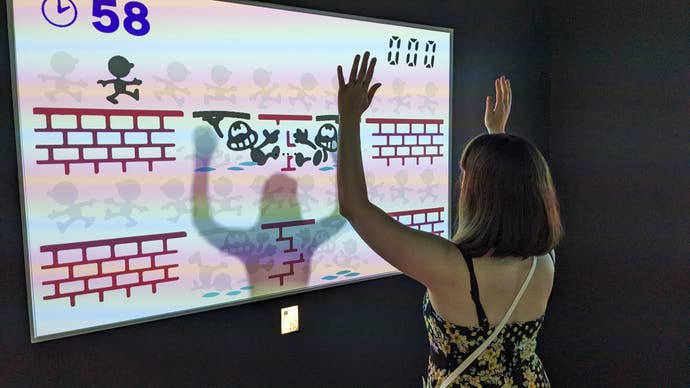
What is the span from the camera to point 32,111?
5.19 feet

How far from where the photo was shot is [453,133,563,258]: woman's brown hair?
3.92 ft

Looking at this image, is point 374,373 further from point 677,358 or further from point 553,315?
point 677,358

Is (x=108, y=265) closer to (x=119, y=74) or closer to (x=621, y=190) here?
(x=119, y=74)

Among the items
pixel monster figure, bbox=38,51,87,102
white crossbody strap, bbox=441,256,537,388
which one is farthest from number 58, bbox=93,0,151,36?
white crossbody strap, bbox=441,256,537,388

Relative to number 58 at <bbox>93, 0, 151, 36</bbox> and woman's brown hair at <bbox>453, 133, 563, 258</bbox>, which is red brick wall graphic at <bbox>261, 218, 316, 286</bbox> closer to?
number 58 at <bbox>93, 0, 151, 36</bbox>

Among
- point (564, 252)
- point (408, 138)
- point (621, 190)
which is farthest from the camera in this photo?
point (564, 252)

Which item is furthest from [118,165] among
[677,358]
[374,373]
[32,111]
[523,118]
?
[677,358]

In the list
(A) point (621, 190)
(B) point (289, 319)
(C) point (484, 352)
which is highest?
(A) point (621, 190)

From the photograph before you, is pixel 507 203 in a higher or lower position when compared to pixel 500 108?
lower

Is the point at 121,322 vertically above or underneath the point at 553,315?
above

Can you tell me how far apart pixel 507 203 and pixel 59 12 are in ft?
4.48

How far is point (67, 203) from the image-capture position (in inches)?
64.7

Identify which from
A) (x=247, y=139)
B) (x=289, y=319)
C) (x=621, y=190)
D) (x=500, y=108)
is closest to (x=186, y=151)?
(x=247, y=139)

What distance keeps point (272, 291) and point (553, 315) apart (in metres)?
1.73
